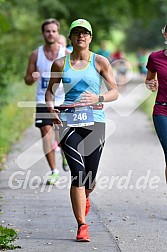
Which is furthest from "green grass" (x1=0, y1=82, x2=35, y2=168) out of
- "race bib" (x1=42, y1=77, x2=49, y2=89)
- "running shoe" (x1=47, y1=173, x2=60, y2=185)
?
"race bib" (x1=42, y1=77, x2=49, y2=89)

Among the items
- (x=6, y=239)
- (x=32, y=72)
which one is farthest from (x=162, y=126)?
(x=32, y=72)

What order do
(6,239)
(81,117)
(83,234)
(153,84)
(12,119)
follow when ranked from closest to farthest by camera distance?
(6,239), (83,234), (81,117), (153,84), (12,119)

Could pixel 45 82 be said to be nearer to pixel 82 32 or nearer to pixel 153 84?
pixel 153 84

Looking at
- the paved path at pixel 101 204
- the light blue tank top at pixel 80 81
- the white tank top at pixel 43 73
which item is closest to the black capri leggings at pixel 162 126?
the paved path at pixel 101 204

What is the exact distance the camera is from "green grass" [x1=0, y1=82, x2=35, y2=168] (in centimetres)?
1532

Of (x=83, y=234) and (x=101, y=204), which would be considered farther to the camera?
(x=101, y=204)

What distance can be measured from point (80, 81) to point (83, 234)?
4.62 ft

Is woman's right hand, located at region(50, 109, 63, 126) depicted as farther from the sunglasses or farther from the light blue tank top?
the sunglasses

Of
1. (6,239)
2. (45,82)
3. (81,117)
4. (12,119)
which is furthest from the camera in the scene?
(12,119)

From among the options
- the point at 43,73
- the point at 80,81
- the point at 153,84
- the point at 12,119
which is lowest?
the point at 12,119

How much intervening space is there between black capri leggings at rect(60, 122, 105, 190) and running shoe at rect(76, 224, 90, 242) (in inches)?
15.4

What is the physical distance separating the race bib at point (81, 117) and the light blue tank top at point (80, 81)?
0.06 meters

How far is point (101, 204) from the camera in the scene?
376 inches

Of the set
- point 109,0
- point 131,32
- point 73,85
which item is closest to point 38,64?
point 73,85
